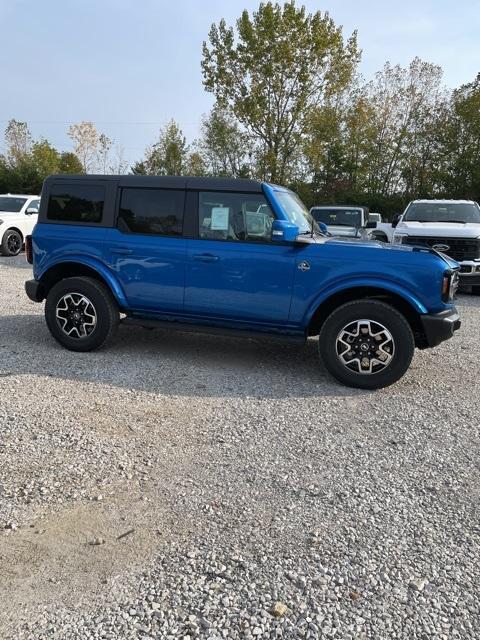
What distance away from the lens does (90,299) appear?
5473mm

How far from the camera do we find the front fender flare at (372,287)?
465cm

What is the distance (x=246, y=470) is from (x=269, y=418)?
2.86ft

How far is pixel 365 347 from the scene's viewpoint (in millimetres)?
4773

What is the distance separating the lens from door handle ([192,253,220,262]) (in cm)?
504

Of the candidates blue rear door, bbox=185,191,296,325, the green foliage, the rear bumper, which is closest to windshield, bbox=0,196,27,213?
the rear bumper

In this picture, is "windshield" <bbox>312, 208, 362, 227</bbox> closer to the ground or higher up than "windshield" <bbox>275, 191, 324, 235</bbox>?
higher up

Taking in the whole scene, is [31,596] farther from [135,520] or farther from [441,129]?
[441,129]

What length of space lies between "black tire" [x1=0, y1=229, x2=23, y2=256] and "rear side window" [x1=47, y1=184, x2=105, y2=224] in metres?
9.19

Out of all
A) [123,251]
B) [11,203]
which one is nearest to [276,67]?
[11,203]

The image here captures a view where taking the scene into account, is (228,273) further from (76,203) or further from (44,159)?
(44,159)

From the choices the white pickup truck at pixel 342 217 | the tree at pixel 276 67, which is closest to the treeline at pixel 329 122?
the tree at pixel 276 67

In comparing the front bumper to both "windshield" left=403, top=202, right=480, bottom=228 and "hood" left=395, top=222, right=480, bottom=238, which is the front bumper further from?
"windshield" left=403, top=202, right=480, bottom=228

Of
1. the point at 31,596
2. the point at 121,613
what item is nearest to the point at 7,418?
the point at 31,596

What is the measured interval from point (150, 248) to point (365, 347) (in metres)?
2.38
